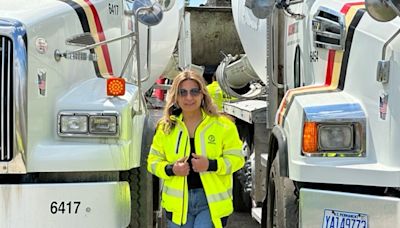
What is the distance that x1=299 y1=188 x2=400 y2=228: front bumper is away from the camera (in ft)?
10.6

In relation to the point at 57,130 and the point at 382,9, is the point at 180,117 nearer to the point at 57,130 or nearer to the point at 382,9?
the point at 57,130

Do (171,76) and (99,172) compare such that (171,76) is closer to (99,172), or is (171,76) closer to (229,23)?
(229,23)

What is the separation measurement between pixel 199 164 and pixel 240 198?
3.86 m

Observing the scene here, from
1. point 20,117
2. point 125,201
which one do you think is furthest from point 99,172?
point 20,117

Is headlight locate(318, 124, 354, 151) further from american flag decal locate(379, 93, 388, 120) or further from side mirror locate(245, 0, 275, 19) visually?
side mirror locate(245, 0, 275, 19)

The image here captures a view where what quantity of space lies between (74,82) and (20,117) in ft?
2.18

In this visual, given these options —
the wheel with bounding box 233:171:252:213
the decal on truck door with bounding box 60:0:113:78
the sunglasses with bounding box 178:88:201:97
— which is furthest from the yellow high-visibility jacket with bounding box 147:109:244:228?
the wheel with bounding box 233:171:252:213

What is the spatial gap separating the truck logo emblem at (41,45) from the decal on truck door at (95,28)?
0.54 m

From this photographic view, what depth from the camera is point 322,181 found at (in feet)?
11.3

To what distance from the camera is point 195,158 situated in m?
3.66

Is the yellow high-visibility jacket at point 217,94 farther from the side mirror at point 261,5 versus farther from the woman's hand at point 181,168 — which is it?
the woman's hand at point 181,168

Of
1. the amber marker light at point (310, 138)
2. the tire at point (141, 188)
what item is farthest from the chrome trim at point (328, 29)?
the tire at point (141, 188)

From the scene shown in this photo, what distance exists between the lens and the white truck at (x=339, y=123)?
3322 millimetres

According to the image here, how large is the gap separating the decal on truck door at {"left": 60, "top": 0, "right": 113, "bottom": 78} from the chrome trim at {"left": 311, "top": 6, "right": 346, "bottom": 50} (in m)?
1.50
